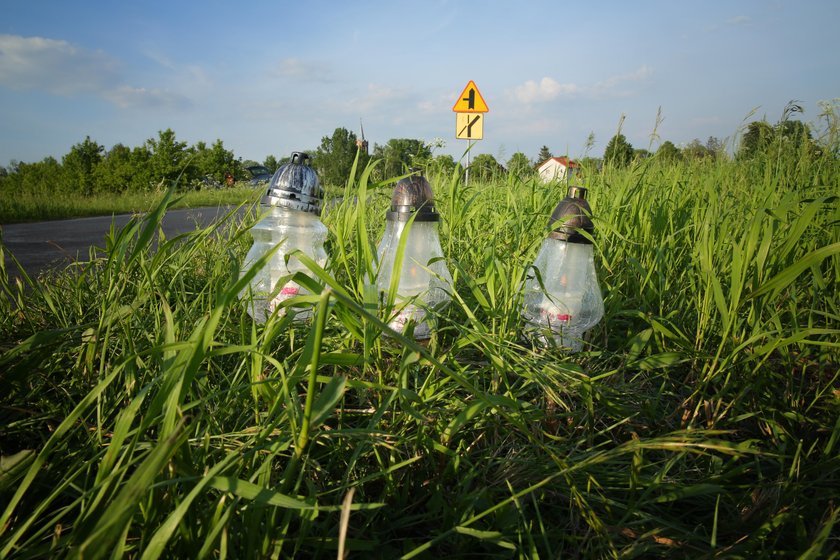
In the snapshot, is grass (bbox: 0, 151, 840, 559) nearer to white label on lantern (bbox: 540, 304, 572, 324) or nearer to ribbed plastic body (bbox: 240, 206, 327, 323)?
white label on lantern (bbox: 540, 304, 572, 324)

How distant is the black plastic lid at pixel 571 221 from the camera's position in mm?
1087

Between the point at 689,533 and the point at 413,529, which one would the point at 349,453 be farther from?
the point at 689,533

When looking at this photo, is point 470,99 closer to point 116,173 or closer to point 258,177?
point 258,177

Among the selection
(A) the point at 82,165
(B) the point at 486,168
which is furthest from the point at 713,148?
(A) the point at 82,165

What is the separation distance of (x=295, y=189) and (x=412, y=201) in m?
0.46

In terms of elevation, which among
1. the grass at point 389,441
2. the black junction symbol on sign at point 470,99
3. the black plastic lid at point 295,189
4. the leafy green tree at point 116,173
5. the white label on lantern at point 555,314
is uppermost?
the leafy green tree at point 116,173

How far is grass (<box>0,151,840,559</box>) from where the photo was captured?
52cm

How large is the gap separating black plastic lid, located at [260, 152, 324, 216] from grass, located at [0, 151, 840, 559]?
0.63ft

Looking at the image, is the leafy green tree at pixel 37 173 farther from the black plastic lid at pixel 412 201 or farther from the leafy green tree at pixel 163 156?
the black plastic lid at pixel 412 201

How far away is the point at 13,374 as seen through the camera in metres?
0.75

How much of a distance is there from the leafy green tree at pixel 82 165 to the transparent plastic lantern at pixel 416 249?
28420mm

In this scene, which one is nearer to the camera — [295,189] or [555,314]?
[555,314]

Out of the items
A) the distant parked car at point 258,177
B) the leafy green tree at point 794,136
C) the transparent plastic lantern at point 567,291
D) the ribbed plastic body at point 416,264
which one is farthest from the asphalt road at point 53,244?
the leafy green tree at point 794,136

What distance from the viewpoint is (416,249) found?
1230 millimetres
